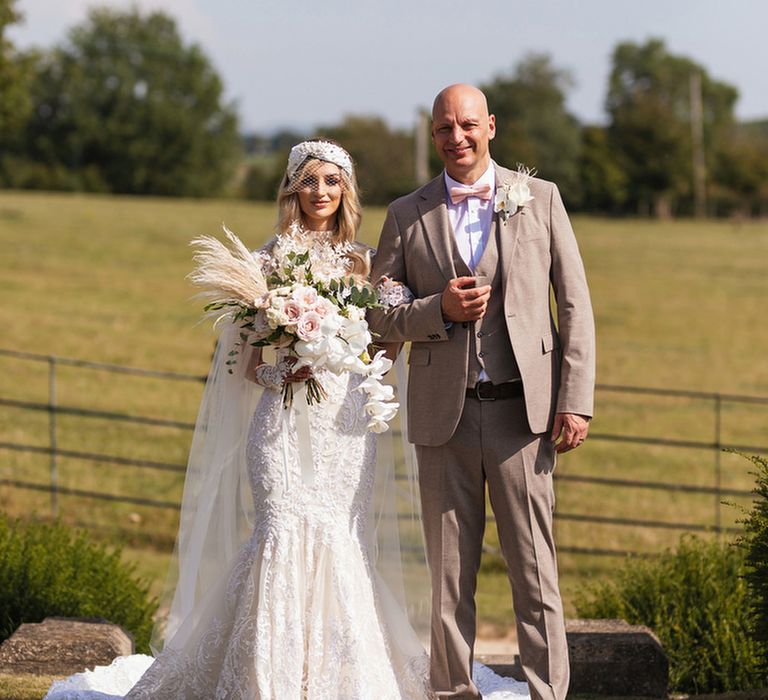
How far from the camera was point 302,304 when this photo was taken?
5.02 m

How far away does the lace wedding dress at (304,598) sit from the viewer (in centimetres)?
513

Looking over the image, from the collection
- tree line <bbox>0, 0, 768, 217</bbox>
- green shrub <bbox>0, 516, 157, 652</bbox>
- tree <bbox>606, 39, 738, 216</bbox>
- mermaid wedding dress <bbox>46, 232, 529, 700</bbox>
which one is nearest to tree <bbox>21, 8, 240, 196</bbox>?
tree line <bbox>0, 0, 768, 217</bbox>

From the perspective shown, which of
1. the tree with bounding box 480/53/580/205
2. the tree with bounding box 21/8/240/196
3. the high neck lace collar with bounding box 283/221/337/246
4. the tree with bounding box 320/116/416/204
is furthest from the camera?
the tree with bounding box 21/8/240/196

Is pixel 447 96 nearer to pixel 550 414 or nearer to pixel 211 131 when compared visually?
pixel 550 414

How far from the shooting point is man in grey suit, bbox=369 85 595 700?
16.4ft

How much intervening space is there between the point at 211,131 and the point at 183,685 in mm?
77593

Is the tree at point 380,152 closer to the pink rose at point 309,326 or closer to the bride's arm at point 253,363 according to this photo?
the bride's arm at point 253,363

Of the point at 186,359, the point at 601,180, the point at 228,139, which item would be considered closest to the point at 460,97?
the point at 186,359

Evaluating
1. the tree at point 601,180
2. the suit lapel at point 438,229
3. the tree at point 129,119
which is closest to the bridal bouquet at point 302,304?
the suit lapel at point 438,229

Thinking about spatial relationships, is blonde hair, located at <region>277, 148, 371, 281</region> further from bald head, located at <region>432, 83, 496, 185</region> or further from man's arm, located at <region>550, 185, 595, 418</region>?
man's arm, located at <region>550, 185, 595, 418</region>

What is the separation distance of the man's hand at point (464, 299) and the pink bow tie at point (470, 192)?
0.37 metres

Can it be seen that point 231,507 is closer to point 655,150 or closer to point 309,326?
point 309,326

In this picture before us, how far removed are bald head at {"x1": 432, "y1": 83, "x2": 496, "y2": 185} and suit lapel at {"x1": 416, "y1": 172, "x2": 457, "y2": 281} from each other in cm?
14

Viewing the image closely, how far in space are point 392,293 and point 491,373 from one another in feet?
1.62
